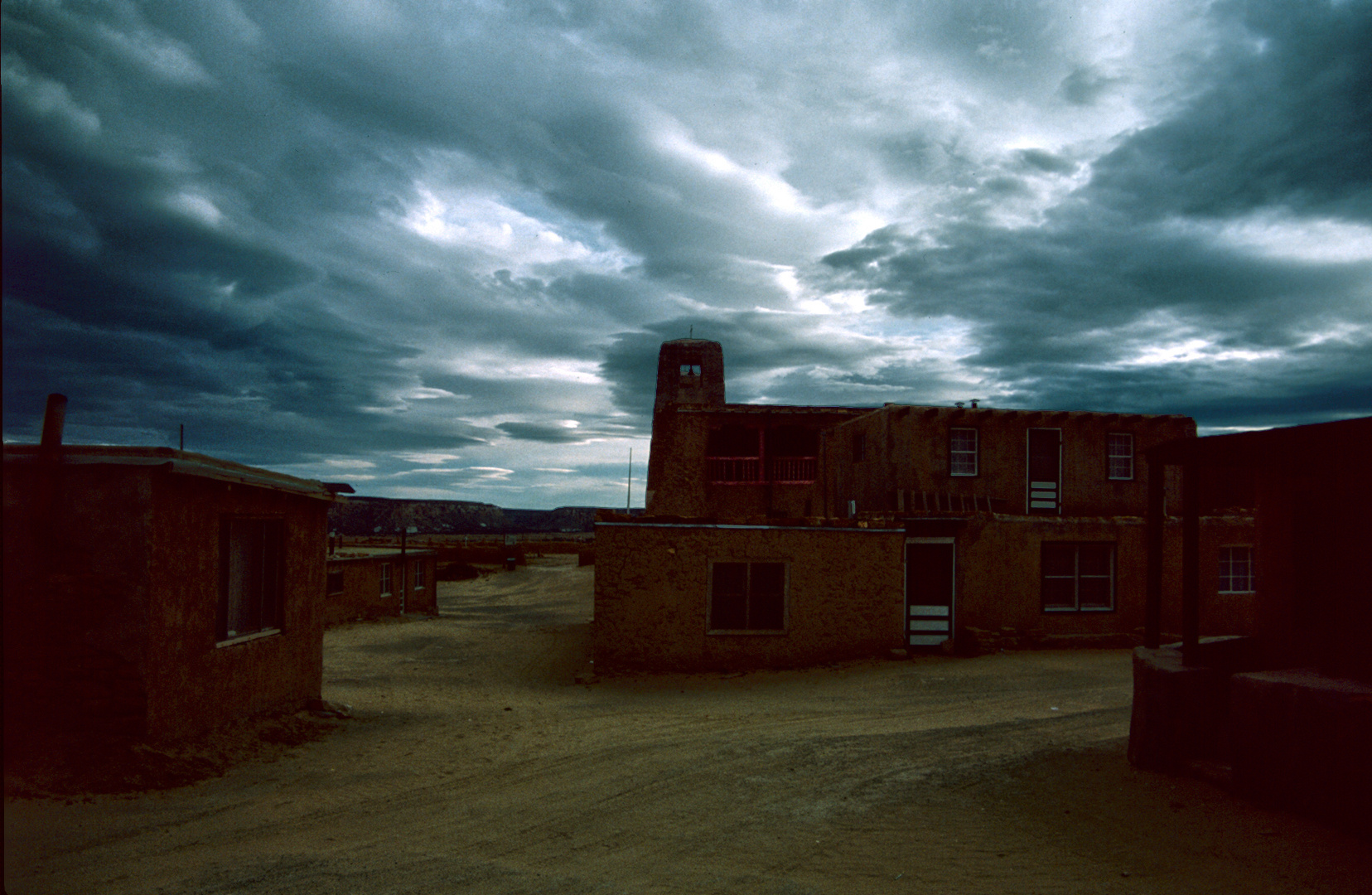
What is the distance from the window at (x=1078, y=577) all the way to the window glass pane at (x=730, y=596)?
7.49 metres

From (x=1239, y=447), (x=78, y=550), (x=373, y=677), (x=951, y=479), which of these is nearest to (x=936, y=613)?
(x=951, y=479)

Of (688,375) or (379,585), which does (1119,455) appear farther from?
(379,585)

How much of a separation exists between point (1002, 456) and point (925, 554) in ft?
18.5

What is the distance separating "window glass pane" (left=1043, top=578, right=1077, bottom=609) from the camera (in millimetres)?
18688

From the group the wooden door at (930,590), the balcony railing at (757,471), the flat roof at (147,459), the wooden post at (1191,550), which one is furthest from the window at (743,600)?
the balcony railing at (757,471)

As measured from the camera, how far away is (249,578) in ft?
33.8

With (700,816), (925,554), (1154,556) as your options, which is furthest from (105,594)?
(925,554)

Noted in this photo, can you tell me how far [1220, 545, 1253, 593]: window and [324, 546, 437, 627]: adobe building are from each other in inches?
996

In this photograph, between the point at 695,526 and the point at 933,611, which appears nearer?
the point at 695,526

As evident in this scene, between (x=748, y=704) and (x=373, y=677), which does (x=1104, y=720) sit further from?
(x=373, y=677)

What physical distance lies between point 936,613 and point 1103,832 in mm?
11707

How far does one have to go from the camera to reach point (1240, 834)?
6.38 meters

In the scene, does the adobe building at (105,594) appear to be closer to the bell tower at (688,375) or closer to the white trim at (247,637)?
the white trim at (247,637)

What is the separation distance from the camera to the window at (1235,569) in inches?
768
